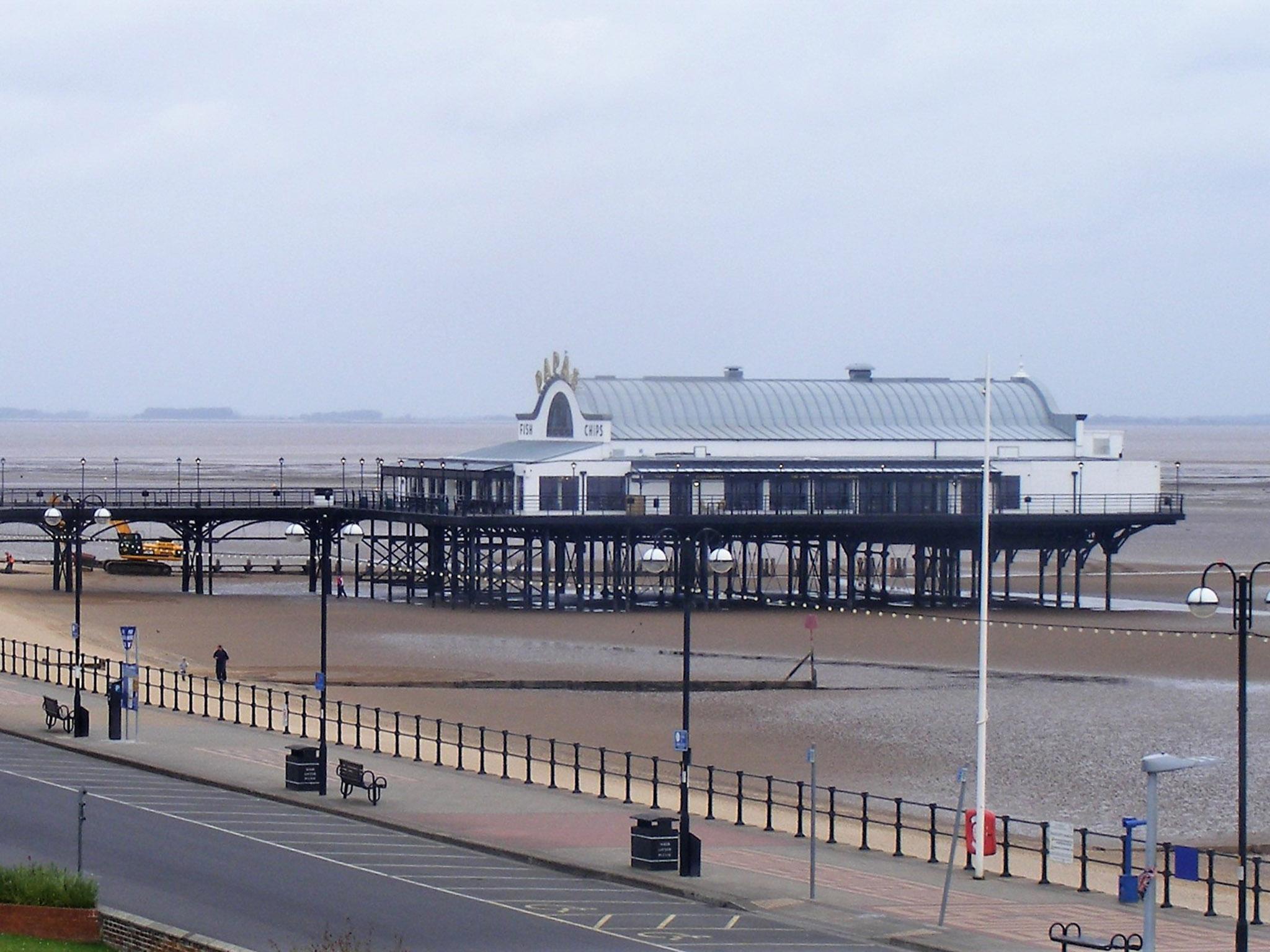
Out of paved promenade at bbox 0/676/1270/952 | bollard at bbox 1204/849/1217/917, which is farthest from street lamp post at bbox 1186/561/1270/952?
bollard at bbox 1204/849/1217/917

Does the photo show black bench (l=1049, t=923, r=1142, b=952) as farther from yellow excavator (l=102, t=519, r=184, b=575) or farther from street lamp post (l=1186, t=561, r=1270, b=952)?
yellow excavator (l=102, t=519, r=184, b=575)

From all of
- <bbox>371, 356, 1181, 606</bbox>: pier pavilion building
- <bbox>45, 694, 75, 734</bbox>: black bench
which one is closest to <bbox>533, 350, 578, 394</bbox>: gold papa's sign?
<bbox>371, 356, 1181, 606</bbox>: pier pavilion building

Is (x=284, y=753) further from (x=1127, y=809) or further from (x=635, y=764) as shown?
(x=1127, y=809)

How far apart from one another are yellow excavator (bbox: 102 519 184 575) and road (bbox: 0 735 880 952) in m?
61.7

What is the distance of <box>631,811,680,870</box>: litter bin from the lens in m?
27.8

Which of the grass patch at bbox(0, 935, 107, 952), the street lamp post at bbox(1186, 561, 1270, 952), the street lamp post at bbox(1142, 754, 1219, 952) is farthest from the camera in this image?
the street lamp post at bbox(1186, 561, 1270, 952)

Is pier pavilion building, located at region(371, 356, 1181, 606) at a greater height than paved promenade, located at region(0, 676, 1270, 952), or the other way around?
pier pavilion building, located at region(371, 356, 1181, 606)

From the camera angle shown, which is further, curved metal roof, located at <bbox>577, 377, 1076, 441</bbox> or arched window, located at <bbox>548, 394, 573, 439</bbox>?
curved metal roof, located at <bbox>577, 377, 1076, 441</bbox>

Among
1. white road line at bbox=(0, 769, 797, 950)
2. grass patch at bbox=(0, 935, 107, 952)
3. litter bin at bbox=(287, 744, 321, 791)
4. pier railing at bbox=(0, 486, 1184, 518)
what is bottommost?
white road line at bbox=(0, 769, 797, 950)

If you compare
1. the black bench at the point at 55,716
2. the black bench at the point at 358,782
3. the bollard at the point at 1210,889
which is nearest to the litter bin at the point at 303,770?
the black bench at the point at 358,782

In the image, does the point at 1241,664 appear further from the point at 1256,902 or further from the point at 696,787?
the point at 696,787

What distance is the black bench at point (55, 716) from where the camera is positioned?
135ft

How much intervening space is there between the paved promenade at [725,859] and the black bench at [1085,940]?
33 cm

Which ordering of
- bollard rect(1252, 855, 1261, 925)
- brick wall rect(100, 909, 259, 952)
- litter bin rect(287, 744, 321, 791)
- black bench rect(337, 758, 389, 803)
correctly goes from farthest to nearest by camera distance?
1. litter bin rect(287, 744, 321, 791)
2. black bench rect(337, 758, 389, 803)
3. bollard rect(1252, 855, 1261, 925)
4. brick wall rect(100, 909, 259, 952)
